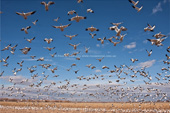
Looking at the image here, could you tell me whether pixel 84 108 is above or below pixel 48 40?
below

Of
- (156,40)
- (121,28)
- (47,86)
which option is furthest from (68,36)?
(47,86)

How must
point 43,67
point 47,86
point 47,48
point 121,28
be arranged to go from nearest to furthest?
point 121,28, point 47,48, point 43,67, point 47,86

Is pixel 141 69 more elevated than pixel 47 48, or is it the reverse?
pixel 47 48

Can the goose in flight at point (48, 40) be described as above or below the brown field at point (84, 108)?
above

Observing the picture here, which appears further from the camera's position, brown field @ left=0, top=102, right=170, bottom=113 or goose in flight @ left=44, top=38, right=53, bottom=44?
brown field @ left=0, top=102, right=170, bottom=113

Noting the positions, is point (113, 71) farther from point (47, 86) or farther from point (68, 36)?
point (47, 86)

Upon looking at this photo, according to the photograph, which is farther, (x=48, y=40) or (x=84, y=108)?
(x=84, y=108)

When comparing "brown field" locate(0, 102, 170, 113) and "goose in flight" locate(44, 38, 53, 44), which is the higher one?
"goose in flight" locate(44, 38, 53, 44)

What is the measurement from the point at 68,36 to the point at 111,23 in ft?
20.9

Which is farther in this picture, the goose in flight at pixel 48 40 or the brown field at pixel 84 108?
the brown field at pixel 84 108

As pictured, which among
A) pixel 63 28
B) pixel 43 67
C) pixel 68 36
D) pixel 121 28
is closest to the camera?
pixel 121 28

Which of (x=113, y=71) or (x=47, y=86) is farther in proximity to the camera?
(x=47, y=86)

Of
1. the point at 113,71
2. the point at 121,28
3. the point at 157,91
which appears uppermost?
the point at 121,28

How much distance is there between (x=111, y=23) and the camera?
23.9 m
